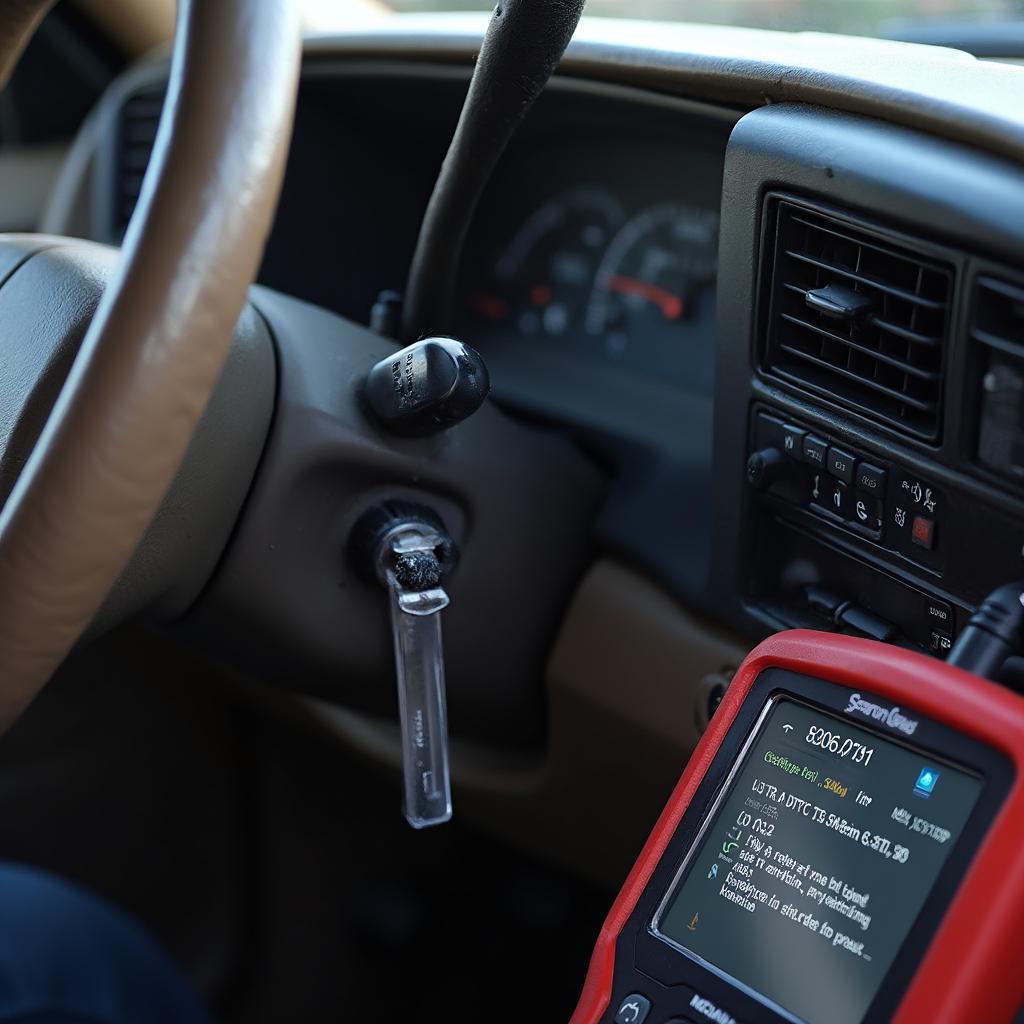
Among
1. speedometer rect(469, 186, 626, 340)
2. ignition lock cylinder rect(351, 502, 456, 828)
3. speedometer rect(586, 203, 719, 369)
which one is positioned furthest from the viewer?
speedometer rect(469, 186, 626, 340)

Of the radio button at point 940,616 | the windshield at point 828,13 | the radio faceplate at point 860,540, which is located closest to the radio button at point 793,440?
the radio faceplate at point 860,540

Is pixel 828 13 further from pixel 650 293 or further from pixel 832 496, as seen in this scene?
pixel 832 496

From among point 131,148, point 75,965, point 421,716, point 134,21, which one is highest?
point 134,21

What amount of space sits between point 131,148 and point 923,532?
1.17m

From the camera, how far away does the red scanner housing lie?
577mm

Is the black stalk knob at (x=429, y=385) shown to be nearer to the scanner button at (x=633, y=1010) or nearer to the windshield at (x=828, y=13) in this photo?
the scanner button at (x=633, y=1010)

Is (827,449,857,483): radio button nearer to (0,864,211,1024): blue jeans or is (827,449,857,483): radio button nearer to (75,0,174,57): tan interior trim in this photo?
(0,864,211,1024): blue jeans

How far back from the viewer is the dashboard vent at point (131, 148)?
1.60m

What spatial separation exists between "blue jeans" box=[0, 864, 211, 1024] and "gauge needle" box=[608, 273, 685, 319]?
27.2 inches

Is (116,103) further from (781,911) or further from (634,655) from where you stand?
(781,911)

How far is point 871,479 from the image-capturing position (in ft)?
2.67

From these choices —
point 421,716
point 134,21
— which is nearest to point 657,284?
point 421,716

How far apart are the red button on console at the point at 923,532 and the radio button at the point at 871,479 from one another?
3 cm

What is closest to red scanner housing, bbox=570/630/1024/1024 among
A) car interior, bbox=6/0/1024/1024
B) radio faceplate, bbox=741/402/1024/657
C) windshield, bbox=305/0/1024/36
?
car interior, bbox=6/0/1024/1024
